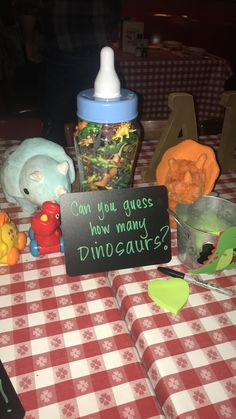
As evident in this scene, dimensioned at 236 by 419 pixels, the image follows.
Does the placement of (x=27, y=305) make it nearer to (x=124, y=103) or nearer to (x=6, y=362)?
(x=6, y=362)

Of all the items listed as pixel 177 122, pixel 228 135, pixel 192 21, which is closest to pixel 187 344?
pixel 177 122

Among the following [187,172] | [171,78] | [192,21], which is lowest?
[171,78]

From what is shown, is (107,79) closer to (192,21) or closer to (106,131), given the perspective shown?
(106,131)

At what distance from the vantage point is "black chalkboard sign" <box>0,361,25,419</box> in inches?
19.2

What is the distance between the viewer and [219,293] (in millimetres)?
699

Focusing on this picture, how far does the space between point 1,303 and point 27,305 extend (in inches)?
2.1

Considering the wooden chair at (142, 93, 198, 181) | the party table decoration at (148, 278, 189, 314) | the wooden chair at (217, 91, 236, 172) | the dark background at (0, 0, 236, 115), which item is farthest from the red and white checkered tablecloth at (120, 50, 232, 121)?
the party table decoration at (148, 278, 189, 314)

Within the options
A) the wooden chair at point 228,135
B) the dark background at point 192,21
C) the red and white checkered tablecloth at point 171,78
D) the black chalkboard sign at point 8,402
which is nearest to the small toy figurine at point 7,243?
the black chalkboard sign at point 8,402

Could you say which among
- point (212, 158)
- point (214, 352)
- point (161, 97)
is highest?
point (212, 158)

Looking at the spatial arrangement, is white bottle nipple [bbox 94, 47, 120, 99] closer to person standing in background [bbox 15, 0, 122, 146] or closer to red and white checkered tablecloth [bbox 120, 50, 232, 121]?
person standing in background [bbox 15, 0, 122, 146]

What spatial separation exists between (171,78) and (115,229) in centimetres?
237

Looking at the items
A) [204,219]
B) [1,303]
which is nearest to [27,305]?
[1,303]

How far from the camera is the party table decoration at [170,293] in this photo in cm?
66

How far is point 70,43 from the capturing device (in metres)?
1.86
